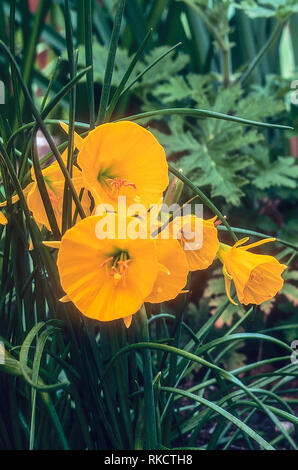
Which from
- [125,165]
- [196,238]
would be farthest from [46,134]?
[196,238]

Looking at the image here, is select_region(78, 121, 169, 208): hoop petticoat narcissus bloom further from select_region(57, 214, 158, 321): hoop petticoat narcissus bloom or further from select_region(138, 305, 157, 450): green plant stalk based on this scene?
select_region(138, 305, 157, 450): green plant stalk

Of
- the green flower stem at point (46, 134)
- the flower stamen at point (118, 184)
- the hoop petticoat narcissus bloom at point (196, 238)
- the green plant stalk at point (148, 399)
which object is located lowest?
the green plant stalk at point (148, 399)

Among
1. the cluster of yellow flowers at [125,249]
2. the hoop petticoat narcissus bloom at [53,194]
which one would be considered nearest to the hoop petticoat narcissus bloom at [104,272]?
the cluster of yellow flowers at [125,249]

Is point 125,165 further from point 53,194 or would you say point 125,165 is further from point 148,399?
point 148,399

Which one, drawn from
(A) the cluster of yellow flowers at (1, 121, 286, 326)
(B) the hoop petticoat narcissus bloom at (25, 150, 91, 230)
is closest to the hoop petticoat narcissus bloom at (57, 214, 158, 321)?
(A) the cluster of yellow flowers at (1, 121, 286, 326)

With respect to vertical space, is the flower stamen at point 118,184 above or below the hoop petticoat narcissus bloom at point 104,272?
above

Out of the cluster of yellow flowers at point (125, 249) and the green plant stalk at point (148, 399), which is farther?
the green plant stalk at point (148, 399)

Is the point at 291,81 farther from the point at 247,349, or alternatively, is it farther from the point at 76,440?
the point at 76,440

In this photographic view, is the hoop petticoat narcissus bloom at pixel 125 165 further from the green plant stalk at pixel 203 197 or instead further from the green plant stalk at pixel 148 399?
the green plant stalk at pixel 148 399
